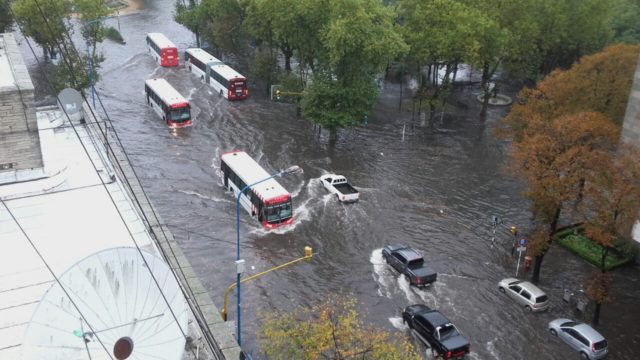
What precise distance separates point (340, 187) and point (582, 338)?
18.2 metres

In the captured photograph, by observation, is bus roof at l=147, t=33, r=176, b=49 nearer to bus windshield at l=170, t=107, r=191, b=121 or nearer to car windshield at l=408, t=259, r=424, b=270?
bus windshield at l=170, t=107, r=191, b=121

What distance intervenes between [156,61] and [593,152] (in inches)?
2119

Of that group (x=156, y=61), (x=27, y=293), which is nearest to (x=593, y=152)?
(x=27, y=293)

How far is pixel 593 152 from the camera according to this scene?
29.6m

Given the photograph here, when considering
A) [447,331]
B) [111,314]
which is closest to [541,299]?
[447,331]

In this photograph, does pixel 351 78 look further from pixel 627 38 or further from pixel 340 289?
pixel 627 38

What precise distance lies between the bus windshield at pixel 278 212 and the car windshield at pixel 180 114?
62.5ft

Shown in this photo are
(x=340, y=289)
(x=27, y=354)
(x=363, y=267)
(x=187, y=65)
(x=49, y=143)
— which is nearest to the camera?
(x=27, y=354)

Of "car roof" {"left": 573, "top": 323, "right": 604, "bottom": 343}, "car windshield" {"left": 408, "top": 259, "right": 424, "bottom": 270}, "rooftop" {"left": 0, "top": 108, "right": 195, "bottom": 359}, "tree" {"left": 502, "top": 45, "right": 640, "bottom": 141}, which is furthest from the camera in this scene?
"tree" {"left": 502, "top": 45, "right": 640, "bottom": 141}

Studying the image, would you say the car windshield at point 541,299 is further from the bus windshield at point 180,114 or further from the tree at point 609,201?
the bus windshield at point 180,114

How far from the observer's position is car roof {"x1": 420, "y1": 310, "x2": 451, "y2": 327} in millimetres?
26883

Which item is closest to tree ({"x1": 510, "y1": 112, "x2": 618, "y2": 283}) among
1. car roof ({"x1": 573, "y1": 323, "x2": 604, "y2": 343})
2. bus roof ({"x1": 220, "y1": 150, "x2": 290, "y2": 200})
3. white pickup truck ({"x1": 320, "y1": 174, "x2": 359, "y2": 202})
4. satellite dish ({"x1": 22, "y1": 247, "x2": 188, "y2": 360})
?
car roof ({"x1": 573, "y1": 323, "x2": 604, "y2": 343})

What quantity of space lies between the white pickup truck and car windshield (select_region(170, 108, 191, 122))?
15471 millimetres

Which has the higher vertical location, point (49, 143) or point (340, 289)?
point (49, 143)
